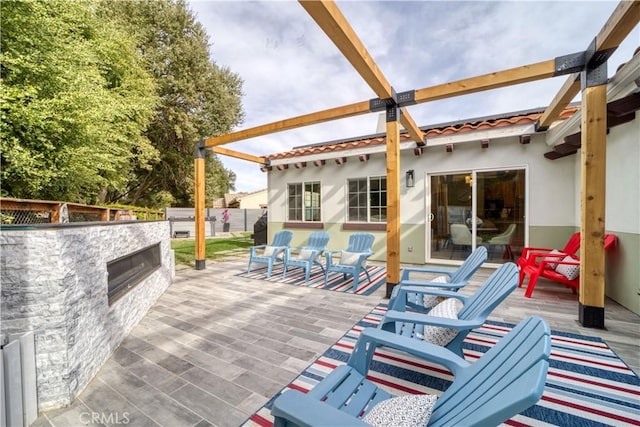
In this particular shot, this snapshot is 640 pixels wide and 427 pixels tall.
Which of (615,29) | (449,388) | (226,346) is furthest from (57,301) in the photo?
(615,29)

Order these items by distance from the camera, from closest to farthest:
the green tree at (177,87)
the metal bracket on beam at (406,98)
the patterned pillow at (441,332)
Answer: the patterned pillow at (441,332) → the metal bracket on beam at (406,98) → the green tree at (177,87)

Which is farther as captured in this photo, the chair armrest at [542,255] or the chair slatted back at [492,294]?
the chair armrest at [542,255]

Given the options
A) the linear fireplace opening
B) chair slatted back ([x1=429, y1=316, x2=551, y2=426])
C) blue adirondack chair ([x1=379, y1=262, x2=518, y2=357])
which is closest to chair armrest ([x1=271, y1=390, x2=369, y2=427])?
chair slatted back ([x1=429, y1=316, x2=551, y2=426])

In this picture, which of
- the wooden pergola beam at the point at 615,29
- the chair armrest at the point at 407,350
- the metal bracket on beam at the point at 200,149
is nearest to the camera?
the chair armrest at the point at 407,350

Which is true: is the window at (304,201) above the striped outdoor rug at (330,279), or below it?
above

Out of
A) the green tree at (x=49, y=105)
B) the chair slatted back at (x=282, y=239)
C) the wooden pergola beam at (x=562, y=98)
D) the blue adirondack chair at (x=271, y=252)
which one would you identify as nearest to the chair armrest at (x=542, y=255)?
the wooden pergola beam at (x=562, y=98)

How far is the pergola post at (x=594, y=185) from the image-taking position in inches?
107

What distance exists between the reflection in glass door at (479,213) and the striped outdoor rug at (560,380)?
3384mm

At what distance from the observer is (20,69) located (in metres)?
5.44

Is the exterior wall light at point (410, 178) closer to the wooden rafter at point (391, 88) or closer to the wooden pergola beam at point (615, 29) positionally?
the wooden rafter at point (391, 88)

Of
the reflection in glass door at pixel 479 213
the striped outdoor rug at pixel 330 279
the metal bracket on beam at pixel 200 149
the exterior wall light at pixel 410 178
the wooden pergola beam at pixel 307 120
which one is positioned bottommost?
the striped outdoor rug at pixel 330 279

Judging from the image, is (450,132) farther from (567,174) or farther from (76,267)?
(76,267)

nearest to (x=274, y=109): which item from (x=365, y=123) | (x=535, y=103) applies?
(x=365, y=123)

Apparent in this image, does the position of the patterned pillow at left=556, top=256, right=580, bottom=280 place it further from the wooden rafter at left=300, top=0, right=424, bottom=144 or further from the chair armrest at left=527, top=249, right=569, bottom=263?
the wooden rafter at left=300, top=0, right=424, bottom=144
